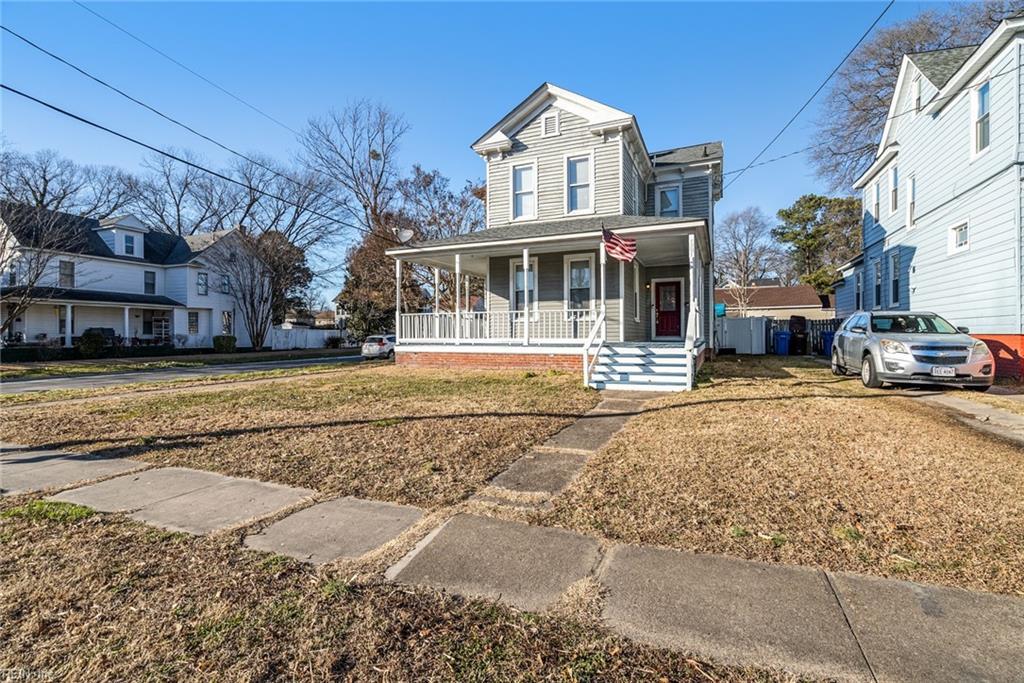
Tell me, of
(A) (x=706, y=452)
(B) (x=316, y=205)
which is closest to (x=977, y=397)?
(A) (x=706, y=452)

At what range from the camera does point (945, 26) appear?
71.7 ft

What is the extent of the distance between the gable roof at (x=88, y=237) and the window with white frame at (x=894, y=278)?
31464 millimetres

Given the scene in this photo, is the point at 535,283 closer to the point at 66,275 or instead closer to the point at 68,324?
the point at 68,324

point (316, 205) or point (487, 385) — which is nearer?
point (487, 385)

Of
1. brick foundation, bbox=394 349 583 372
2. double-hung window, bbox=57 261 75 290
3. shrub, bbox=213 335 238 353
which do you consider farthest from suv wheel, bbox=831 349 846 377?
double-hung window, bbox=57 261 75 290

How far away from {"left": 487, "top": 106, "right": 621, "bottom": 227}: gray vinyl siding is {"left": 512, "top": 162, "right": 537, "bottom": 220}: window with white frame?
0.15 meters

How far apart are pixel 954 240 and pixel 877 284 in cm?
623

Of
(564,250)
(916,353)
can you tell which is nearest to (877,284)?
(916,353)

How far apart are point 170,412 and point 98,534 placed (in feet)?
17.4

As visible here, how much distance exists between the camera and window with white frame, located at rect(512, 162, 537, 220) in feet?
50.3

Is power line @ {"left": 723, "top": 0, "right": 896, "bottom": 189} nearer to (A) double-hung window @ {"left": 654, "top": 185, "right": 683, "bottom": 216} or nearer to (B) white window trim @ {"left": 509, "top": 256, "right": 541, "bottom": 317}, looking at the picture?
(A) double-hung window @ {"left": 654, "top": 185, "right": 683, "bottom": 216}

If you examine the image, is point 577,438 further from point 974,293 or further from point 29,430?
point 974,293

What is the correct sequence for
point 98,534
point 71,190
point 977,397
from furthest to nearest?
1. point 71,190
2. point 977,397
3. point 98,534

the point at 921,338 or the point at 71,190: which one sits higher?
the point at 71,190
